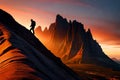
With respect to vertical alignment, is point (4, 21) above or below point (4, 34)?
above

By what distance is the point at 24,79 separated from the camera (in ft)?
45.8

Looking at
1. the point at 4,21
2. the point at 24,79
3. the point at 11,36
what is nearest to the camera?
the point at 24,79

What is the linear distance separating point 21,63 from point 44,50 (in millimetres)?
18446

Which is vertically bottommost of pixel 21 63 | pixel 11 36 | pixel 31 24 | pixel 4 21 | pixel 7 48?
pixel 21 63

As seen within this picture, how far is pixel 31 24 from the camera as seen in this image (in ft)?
183

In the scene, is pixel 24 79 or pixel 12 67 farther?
pixel 12 67

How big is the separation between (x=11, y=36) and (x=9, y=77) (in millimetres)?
13502

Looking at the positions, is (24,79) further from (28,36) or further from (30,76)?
(28,36)

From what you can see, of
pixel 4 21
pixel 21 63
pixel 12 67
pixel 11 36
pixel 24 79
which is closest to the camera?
pixel 24 79

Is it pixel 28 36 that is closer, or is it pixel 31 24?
pixel 28 36

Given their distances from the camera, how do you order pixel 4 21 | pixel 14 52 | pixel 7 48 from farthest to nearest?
pixel 4 21, pixel 7 48, pixel 14 52

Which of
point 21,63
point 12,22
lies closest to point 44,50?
point 12,22

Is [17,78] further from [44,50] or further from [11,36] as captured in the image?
[44,50]

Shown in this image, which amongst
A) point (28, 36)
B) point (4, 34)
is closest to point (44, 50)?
point (28, 36)
